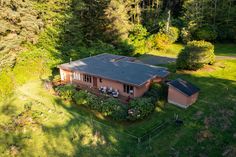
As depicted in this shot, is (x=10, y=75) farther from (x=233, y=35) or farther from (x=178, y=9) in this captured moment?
(x=178, y=9)

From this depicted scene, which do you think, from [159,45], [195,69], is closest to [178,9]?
[159,45]

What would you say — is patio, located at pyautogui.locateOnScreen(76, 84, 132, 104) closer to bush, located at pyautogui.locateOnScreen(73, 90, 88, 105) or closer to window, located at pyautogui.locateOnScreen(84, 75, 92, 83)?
window, located at pyautogui.locateOnScreen(84, 75, 92, 83)

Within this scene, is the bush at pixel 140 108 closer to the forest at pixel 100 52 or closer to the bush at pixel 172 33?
the forest at pixel 100 52

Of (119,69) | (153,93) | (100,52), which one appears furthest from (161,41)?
(153,93)

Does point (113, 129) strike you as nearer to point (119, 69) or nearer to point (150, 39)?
point (119, 69)

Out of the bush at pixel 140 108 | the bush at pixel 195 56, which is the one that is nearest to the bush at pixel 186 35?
the bush at pixel 195 56

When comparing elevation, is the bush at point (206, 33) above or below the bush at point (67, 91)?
above
